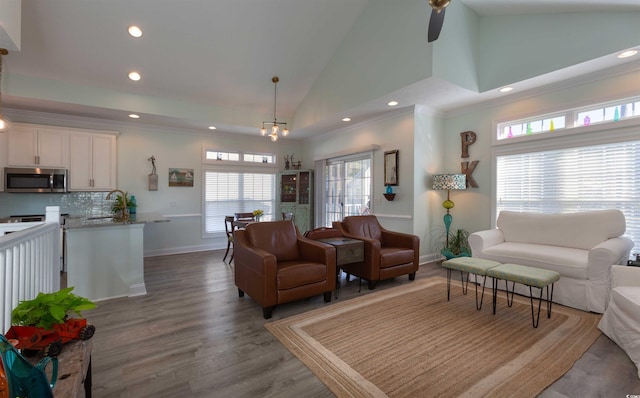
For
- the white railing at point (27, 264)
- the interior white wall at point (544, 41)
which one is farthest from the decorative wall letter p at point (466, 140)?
the white railing at point (27, 264)

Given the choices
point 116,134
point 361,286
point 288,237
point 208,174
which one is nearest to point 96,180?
point 116,134

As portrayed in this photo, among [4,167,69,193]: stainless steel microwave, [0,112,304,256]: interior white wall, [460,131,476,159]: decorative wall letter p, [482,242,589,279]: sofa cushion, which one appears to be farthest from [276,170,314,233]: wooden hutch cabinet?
[4,167,69,193]: stainless steel microwave

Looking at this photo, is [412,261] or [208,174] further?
[208,174]

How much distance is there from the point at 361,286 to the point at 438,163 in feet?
9.43

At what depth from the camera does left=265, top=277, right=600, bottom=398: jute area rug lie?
199 cm

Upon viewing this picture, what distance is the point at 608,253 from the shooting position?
296cm

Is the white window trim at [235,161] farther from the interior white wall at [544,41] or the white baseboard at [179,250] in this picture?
the interior white wall at [544,41]

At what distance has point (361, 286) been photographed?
13.1 feet

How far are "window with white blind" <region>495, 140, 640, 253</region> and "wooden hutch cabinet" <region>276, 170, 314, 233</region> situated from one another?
12.9 feet

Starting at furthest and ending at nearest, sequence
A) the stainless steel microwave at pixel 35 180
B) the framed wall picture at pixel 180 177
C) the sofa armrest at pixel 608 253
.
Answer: the framed wall picture at pixel 180 177 < the stainless steel microwave at pixel 35 180 < the sofa armrest at pixel 608 253

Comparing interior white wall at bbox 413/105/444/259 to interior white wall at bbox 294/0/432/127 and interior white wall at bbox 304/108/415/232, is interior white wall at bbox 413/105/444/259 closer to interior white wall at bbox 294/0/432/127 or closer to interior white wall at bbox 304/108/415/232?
interior white wall at bbox 304/108/415/232

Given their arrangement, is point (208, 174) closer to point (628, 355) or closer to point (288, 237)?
point (288, 237)

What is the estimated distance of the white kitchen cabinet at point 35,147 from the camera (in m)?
4.75

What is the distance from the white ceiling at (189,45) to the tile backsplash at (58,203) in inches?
59.3
